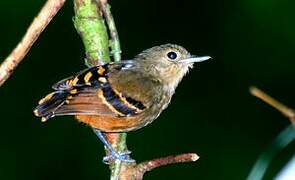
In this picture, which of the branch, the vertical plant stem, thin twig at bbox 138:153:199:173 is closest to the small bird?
the vertical plant stem

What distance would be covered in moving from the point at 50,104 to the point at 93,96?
36cm

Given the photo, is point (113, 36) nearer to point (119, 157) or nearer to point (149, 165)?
point (119, 157)

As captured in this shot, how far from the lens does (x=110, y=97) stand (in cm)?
425

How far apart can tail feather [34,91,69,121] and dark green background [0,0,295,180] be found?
8.85ft

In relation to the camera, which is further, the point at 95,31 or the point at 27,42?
the point at 95,31

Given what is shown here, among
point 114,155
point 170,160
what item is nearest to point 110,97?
point 114,155

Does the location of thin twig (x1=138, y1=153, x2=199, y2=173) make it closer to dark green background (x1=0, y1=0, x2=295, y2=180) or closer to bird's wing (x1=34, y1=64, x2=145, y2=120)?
bird's wing (x1=34, y1=64, x2=145, y2=120)

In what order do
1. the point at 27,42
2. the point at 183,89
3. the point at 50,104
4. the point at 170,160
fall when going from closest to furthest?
the point at 27,42
the point at 170,160
the point at 50,104
the point at 183,89

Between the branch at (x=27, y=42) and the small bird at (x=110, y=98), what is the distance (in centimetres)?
97

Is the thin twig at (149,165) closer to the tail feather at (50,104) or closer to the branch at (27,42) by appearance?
the tail feather at (50,104)

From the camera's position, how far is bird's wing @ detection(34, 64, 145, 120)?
4109 millimetres

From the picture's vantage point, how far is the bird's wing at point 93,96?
13.5ft

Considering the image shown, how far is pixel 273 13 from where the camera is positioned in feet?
23.8

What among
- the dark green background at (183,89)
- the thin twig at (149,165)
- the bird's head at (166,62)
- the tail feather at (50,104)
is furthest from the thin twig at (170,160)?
the dark green background at (183,89)
